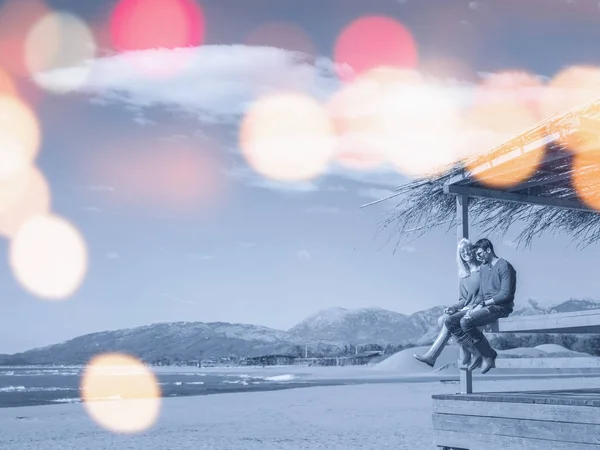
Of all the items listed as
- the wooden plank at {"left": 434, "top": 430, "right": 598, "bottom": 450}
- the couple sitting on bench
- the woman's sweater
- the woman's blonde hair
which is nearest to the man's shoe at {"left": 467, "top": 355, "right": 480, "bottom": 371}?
the couple sitting on bench

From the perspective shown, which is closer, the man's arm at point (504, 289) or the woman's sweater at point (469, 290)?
the man's arm at point (504, 289)

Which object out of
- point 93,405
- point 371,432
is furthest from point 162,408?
point 371,432

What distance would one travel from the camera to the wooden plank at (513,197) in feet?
23.3

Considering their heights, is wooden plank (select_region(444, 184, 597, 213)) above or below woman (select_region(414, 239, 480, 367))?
above

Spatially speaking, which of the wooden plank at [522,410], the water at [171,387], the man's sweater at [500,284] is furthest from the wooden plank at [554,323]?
the water at [171,387]

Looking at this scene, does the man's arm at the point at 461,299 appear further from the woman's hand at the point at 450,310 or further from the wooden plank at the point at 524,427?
the wooden plank at the point at 524,427

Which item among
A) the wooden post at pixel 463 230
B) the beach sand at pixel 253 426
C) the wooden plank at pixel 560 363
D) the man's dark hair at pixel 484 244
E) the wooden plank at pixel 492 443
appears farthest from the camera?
the beach sand at pixel 253 426

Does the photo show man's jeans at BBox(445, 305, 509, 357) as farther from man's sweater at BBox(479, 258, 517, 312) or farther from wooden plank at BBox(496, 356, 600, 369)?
wooden plank at BBox(496, 356, 600, 369)

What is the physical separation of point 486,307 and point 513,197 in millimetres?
1933

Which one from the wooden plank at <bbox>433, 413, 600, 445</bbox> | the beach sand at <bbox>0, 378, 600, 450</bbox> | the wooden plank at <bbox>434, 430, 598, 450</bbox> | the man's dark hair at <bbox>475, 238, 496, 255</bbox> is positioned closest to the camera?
the wooden plank at <bbox>433, 413, 600, 445</bbox>

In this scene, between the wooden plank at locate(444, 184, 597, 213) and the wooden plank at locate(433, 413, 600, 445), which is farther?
the wooden plank at locate(444, 184, 597, 213)

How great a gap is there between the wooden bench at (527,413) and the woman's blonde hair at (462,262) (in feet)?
2.57

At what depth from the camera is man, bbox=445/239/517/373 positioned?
6035mm

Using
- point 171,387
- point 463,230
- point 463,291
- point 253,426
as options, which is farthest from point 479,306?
point 171,387
